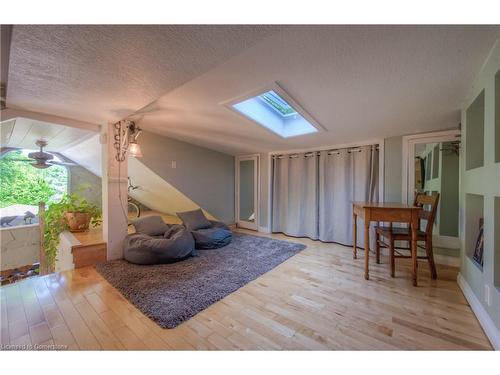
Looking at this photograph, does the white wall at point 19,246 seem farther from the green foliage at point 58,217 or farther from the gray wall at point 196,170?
the gray wall at point 196,170

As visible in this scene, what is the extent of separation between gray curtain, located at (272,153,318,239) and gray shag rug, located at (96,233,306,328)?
0.76 m

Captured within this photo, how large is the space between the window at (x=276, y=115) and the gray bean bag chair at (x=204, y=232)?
1821 millimetres

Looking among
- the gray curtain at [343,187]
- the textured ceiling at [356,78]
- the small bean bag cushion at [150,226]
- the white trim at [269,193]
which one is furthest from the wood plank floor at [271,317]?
the white trim at [269,193]

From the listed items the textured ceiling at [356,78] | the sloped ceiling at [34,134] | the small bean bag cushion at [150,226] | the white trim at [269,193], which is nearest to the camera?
the textured ceiling at [356,78]

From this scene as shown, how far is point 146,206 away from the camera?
5020mm

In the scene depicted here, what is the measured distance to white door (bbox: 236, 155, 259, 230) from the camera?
432 centimetres

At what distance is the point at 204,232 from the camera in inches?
123

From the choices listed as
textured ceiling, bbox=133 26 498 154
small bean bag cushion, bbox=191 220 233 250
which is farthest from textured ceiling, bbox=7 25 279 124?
small bean bag cushion, bbox=191 220 233 250

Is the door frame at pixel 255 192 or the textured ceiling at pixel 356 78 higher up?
the textured ceiling at pixel 356 78

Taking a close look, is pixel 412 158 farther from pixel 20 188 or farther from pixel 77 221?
pixel 20 188

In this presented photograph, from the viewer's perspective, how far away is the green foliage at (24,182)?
361cm

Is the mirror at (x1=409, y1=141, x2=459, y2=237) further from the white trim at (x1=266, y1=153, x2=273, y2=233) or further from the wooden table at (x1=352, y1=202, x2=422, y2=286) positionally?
the white trim at (x1=266, y1=153, x2=273, y2=233)

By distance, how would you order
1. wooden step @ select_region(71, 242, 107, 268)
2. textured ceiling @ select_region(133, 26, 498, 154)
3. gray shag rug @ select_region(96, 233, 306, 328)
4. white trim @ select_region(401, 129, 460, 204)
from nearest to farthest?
textured ceiling @ select_region(133, 26, 498, 154), gray shag rug @ select_region(96, 233, 306, 328), wooden step @ select_region(71, 242, 107, 268), white trim @ select_region(401, 129, 460, 204)
